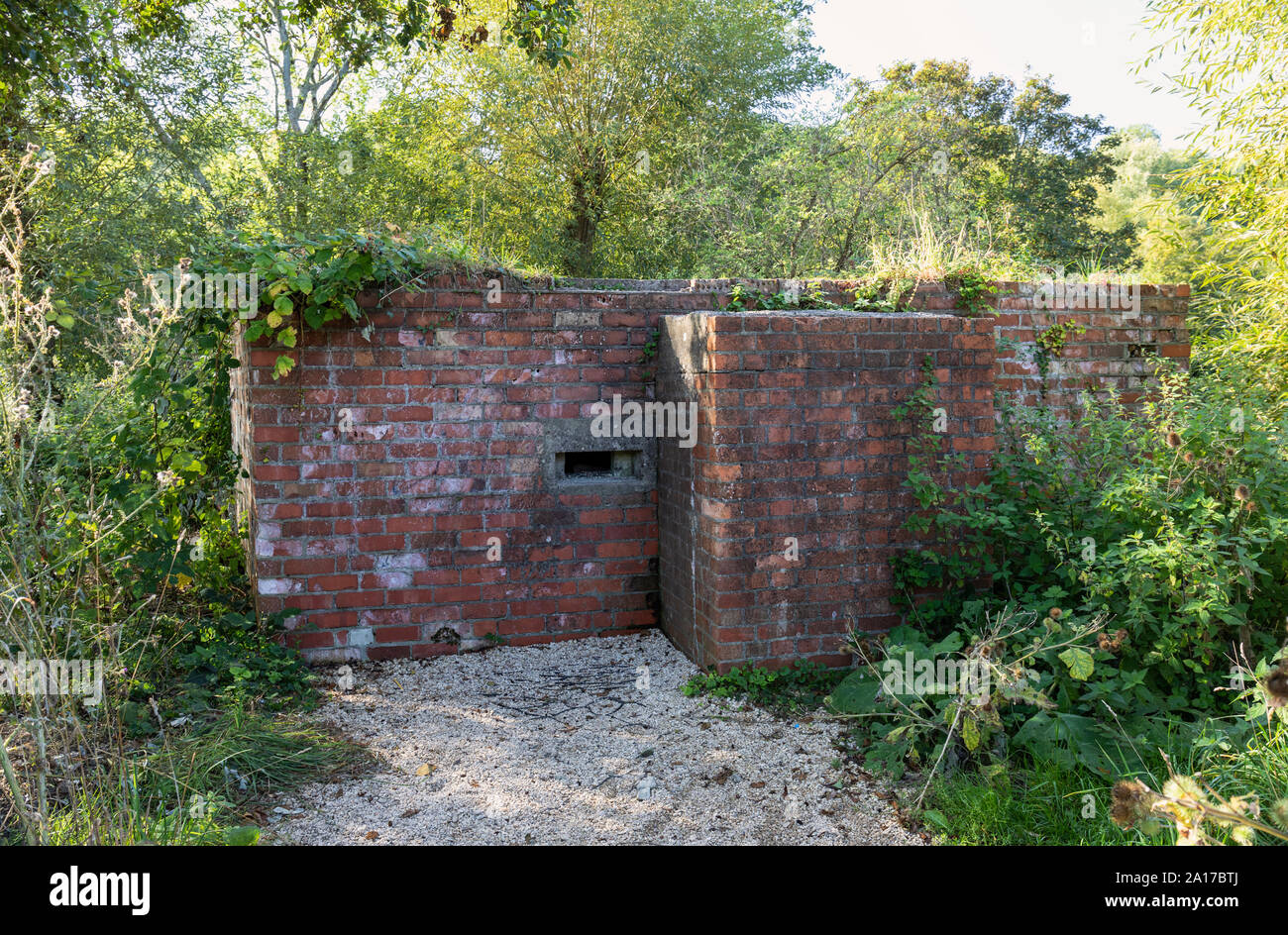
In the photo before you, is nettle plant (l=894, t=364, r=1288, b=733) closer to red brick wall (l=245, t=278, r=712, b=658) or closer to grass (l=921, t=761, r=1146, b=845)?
grass (l=921, t=761, r=1146, b=845)

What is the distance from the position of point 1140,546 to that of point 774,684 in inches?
67.0

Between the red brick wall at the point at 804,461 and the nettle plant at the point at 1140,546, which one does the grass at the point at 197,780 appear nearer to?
the red brick wall at the point at 804,461

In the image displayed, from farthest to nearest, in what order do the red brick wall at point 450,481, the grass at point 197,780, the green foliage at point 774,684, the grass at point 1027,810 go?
the red brick wall at point 450,481 → the green foliage at point 774,684 → the grass at point 1027,810 → the grass at point 197,780

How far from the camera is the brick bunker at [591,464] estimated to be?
3.98 m

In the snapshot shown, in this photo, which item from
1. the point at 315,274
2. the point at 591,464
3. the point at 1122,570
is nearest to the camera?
the point at 1122,570

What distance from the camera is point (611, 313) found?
473 cm

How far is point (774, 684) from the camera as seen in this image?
3.95 meters

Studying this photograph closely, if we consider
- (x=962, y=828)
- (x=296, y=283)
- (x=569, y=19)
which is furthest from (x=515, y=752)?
(x=569, y=19)

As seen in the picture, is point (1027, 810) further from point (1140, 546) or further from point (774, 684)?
point (774, 684)

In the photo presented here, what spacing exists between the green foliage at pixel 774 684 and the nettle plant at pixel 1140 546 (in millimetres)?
625

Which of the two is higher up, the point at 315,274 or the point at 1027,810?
the point at 315,274

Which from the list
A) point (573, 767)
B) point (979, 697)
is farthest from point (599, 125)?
point (979, 697)

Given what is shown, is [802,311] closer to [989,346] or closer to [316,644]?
[989,346]

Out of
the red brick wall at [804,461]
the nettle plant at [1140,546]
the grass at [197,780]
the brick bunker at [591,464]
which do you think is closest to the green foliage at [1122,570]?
the nettle plant at [1140,546]
